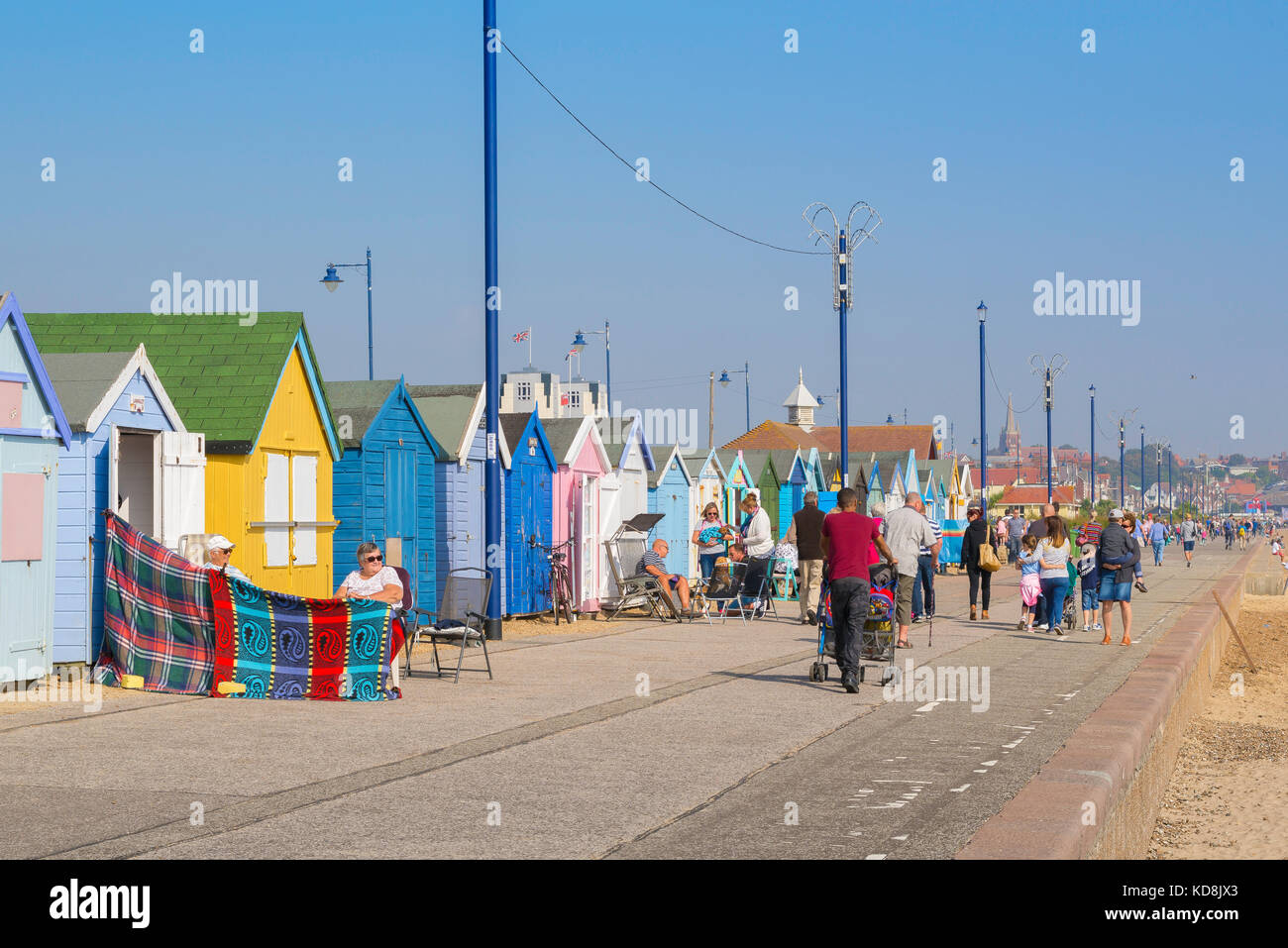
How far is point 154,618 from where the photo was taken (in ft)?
43.6

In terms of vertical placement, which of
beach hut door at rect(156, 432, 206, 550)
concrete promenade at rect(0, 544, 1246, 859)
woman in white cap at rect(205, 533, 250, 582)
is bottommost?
concrete promenade at rect(0, 544, 1246, 859)

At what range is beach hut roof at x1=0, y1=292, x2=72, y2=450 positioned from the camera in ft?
42.2

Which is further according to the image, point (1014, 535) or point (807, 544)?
point (1014, 535)

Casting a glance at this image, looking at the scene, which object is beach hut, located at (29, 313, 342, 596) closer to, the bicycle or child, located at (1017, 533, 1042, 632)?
the bicycle

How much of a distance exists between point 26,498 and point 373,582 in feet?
9.74

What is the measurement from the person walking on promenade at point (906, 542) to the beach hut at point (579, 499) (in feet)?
20.1

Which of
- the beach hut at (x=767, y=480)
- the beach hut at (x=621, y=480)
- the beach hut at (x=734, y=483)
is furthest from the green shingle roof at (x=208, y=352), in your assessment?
the beach hut at (x=767, y=480)

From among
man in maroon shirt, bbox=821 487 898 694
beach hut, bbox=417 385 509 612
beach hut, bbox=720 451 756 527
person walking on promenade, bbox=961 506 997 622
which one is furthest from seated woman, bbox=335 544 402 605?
beach hut, bbox=720 451 756 527

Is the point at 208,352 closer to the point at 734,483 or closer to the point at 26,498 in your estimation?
the point at 26,498

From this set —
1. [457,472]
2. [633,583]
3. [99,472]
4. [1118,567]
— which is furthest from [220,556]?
[1118,567]

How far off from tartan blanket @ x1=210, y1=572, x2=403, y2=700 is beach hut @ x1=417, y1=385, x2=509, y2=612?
7788 millimetres

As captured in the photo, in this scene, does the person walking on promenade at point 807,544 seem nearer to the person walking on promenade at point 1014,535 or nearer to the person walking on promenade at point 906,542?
the person walking on promenade at point 906,542

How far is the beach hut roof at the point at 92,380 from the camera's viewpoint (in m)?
13.8
